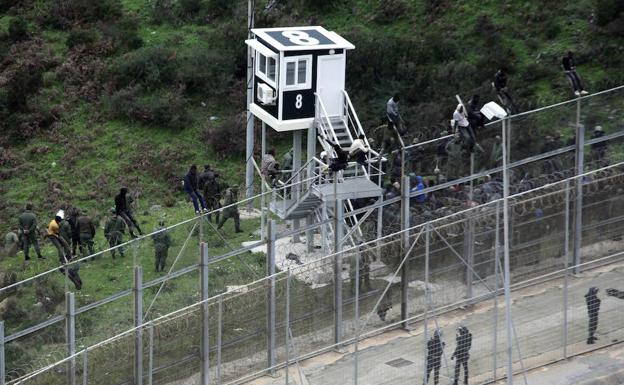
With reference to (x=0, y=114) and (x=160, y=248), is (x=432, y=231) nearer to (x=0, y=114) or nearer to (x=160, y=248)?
(x=160, y=248)

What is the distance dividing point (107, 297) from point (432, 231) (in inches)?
218

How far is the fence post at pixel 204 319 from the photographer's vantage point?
84.6 feet

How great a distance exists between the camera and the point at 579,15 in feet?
147

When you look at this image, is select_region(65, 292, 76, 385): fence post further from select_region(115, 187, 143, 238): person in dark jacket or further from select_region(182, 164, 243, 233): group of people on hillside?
select_region(182, 164, 243, 233): group of people on hillside

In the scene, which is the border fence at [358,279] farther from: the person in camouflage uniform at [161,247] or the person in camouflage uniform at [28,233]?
the person in camouflage uniform at [28,233]

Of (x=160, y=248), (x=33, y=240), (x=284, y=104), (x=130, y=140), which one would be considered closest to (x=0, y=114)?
(x=130, y=140)

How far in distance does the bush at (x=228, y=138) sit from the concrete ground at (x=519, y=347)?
13.8 m

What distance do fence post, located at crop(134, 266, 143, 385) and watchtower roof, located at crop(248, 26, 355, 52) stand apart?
7.63m

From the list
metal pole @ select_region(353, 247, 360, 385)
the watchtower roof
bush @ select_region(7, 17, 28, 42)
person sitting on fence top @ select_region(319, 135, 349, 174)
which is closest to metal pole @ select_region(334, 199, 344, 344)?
metal pole @ select_region(353, 247, 360, 385)

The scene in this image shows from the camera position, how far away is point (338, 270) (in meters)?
26.9

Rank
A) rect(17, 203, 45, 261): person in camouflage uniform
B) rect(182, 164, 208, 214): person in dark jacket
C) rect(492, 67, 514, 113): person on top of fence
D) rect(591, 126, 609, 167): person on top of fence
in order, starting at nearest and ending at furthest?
1. rect(591, 126, 609, 167): person on top of fence
2. rect(492, 67, 514, 113): person on top of fence
3. rect(182, 164, 208, 214): person in dark jacket
4. rect(17, 203, 45, 261): person in camouflage uniform

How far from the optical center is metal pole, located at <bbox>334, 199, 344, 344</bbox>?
88.1ft

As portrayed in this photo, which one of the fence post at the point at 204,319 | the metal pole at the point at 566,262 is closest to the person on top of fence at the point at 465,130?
the metal pole at the point at 566,262

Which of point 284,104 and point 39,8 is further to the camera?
point 39,8
